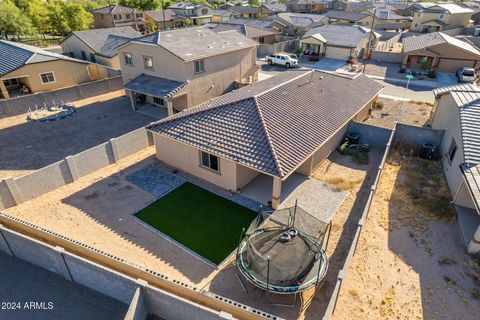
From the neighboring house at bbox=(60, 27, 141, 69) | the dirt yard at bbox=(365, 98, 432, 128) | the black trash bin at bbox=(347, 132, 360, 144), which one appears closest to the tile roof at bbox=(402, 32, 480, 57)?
the dirt yard at bbox=(365, 98, 432, 128)

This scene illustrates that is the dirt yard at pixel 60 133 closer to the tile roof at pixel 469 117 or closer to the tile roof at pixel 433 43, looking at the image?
the tile roof at pixel 469 117

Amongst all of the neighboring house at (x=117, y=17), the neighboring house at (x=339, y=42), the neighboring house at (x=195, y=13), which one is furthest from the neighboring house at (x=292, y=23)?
the neighboring house at (x=117, y=17)

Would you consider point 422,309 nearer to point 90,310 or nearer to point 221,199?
point 221,199

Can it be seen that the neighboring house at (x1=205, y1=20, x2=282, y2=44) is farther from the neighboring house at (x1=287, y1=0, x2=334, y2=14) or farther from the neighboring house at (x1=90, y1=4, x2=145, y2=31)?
the neighboring house at (x1=287, y1=0, x2=334, y2=14)

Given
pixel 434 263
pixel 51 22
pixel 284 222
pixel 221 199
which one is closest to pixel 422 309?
pixel 434 263

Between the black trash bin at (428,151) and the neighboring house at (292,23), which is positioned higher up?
the neighboring house at (292,23)

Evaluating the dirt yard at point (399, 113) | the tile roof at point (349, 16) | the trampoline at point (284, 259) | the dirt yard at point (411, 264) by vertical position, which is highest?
the tile roof at point (349, 16)
